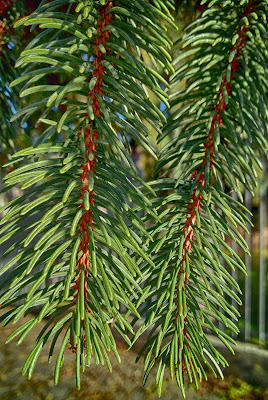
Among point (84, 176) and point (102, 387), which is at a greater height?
point (84, 176)

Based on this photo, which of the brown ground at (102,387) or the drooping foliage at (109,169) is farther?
the brown ground at (102,387)

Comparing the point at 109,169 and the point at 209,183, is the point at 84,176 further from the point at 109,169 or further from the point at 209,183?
the point at 209,183

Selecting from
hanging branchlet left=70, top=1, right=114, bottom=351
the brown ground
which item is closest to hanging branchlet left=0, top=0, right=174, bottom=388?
hanging branchlet left=70, top=1, right=114, bottom=351

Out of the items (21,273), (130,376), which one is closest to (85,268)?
(21,273)

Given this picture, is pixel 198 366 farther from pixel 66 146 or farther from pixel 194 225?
pixel 66 146

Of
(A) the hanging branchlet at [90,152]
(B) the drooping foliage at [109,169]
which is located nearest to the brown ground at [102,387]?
(B) the drooping foliage at [109,169]

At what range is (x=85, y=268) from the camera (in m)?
0.32

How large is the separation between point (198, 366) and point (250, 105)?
0.30 metres

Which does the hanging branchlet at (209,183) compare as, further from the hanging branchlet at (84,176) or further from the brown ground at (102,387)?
the brown ground at (102,387)

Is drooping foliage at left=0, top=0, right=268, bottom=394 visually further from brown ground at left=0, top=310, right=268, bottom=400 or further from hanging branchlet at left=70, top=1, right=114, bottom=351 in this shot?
brown ground at left=0, top=310, right=268, bottom=400

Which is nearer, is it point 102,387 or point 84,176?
point 84,176

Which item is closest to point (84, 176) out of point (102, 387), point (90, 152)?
point (90, 152)

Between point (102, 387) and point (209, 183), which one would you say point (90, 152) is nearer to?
point (209, 183)

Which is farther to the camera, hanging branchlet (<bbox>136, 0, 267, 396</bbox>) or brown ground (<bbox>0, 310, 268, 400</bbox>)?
brown ground (<bbox>0, 310, 268, 400</bbox>)
